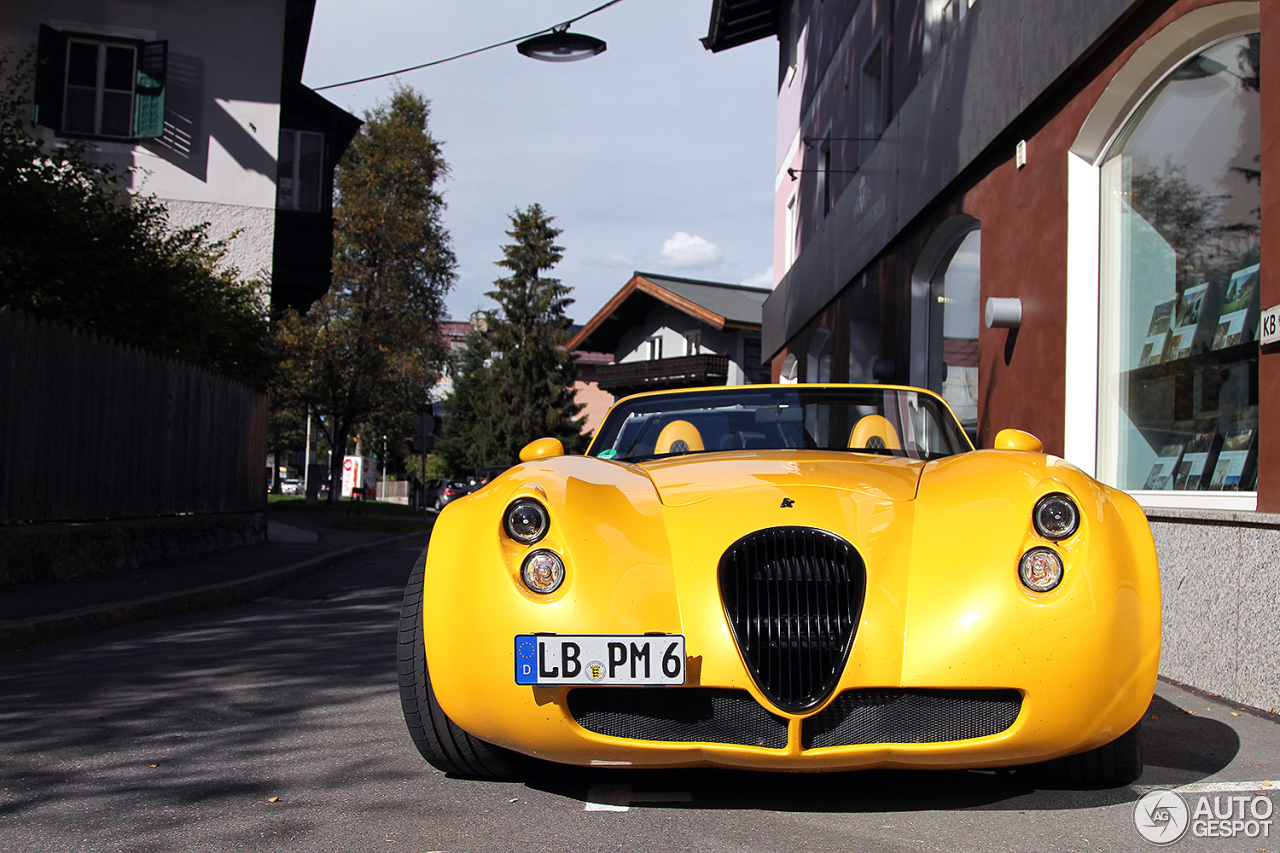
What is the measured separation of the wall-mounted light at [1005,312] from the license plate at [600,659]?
20.9ft

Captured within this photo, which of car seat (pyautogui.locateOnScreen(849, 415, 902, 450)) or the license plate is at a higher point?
car seat (pyautogui.locateOnScreen(849, 415, 902, 450))

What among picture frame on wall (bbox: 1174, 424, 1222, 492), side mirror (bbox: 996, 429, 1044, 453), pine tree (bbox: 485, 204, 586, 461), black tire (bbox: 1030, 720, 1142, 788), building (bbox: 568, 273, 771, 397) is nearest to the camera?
black tire (bbox: 1030, 720, 1142, 788)

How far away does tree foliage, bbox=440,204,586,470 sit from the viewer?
5150 centimetres

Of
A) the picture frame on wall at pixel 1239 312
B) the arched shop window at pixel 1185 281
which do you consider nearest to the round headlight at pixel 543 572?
the arched shop window at pixel 1185 281

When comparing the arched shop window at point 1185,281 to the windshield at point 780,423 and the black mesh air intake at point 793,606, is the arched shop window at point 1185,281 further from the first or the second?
the black mesh air intake at point 793,606

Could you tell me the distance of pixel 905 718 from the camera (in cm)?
269

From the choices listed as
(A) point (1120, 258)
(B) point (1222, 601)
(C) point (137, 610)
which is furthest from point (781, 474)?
(C) point (137, 610)

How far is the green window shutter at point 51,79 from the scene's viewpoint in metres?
17.3

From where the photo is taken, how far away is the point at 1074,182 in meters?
7.55

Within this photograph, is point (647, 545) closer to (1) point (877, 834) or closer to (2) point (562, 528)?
(2) point (562, 528)

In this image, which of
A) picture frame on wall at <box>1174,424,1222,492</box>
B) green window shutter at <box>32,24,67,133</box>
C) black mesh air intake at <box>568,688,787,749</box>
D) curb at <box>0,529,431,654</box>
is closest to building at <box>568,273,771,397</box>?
green window shutter at <box>32,24,67,133</box>

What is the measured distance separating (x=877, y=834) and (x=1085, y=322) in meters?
Result: 5.57

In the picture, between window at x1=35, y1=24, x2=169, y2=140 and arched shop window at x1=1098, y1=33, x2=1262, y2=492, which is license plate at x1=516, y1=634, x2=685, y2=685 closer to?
arched shop window at x1=1098, y1=33, x2=1262, y2=492

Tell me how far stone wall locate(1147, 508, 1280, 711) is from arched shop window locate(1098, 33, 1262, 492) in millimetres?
581
